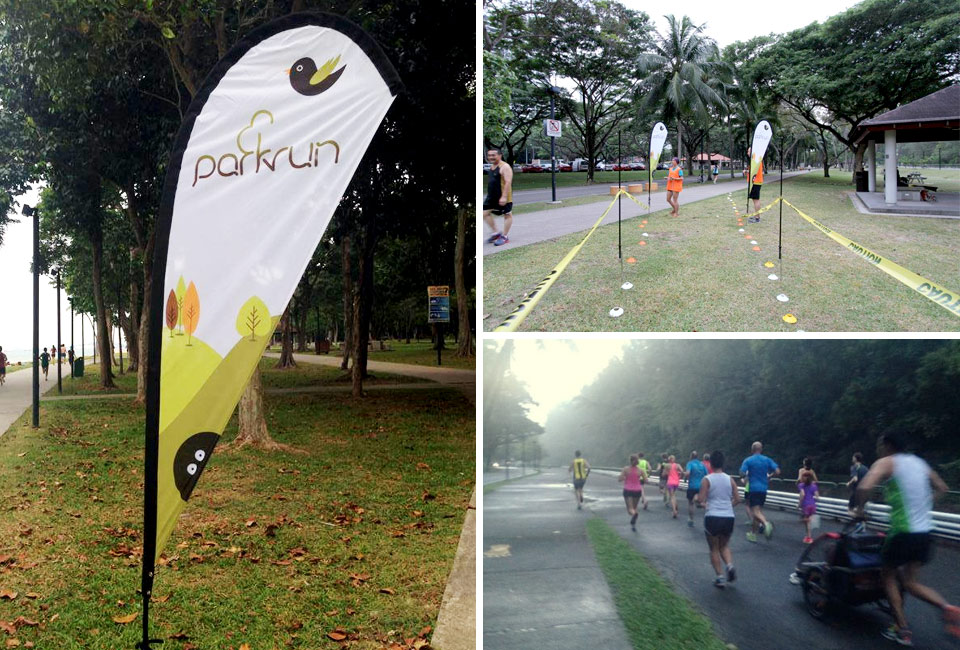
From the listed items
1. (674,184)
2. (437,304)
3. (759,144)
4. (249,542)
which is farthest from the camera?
(437,304)

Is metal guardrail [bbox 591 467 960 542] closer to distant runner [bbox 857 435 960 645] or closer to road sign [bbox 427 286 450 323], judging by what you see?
distant runner [bbox 857 435 960 645]

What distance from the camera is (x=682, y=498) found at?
3582mm

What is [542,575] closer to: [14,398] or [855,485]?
[855,485]

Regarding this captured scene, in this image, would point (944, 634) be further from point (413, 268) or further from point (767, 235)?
point (413, 268)

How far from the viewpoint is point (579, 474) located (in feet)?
12.4

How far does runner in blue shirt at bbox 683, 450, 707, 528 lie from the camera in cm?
358

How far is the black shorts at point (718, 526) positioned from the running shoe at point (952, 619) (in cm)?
Result: 90

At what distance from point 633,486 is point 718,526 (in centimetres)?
41

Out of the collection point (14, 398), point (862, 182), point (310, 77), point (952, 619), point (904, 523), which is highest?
point (310, 77)

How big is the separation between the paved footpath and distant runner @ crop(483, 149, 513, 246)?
4cm

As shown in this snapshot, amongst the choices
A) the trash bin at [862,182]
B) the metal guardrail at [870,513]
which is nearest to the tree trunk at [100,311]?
the trash bin at [862,182]

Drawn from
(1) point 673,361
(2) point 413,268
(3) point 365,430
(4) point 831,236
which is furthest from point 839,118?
(2) point 413,268

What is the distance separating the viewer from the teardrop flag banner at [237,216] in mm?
3254

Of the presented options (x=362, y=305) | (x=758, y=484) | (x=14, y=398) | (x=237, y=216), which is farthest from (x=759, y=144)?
(x=14, y=398)
